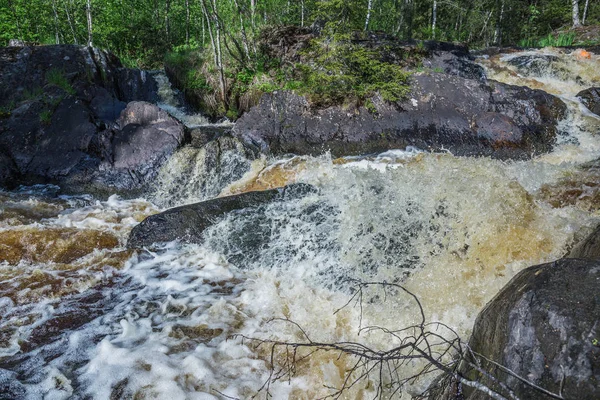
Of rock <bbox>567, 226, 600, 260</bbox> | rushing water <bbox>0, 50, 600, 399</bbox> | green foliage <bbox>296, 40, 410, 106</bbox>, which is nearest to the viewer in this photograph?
rock <bbox>567, 226, 600, 260</bbox>

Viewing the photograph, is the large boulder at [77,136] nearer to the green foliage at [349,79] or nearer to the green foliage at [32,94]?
the green foliage at [32,94]

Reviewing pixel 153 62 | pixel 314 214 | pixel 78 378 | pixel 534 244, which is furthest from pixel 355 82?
pixel 153 62

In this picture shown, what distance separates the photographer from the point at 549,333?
1533 mm

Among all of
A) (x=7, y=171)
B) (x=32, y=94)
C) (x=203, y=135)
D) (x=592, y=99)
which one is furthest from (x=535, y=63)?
(x=7, y=171)

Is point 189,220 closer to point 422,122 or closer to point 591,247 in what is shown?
point 591,247

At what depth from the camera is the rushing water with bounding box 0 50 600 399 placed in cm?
293

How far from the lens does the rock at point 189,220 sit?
16.3ft

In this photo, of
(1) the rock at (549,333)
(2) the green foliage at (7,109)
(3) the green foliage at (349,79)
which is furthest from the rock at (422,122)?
(1) the rock at (549,333)

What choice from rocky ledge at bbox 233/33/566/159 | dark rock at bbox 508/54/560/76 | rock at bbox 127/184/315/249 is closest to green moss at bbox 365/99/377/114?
rocky ledge at bbox 233/33/566/159

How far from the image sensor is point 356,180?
17.1ft

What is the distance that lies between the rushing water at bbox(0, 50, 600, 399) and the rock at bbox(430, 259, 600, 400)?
1109mm

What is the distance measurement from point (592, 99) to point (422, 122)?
4105 millimetres

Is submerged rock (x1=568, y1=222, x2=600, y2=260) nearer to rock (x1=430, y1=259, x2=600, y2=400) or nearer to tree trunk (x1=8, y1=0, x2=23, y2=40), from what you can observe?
rock (x1=430, y1=259, x2=600, y2=400)

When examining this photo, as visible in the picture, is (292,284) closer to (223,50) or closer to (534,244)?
(534,244)
